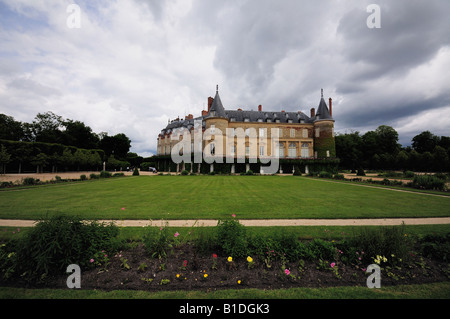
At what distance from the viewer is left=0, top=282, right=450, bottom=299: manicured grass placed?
9.66ft

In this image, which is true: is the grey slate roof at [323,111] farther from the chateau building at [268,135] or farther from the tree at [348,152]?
the tree at [348,152]

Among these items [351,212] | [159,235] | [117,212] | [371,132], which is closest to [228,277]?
[159,235]

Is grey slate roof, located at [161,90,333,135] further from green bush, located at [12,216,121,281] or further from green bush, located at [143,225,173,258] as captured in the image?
green bush, located at [12,216,121,281]

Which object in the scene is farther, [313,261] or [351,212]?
[351,212]

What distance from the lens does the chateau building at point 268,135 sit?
39.7 m

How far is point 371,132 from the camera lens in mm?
58906

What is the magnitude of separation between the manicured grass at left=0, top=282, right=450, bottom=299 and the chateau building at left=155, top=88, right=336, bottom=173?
1389 inches

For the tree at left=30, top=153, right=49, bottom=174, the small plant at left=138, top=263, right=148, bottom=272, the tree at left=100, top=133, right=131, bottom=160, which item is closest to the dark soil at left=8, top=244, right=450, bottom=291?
the small plant at left=138, top=263, right=148, bottom=272

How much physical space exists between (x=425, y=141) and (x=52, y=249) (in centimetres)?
8034

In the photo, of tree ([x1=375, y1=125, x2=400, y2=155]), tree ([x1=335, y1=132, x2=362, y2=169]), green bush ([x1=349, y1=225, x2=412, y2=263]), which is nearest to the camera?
green bush ([x1=349, y1=225, x2=412, y2=263])

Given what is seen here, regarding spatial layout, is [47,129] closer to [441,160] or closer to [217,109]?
[217,109]
